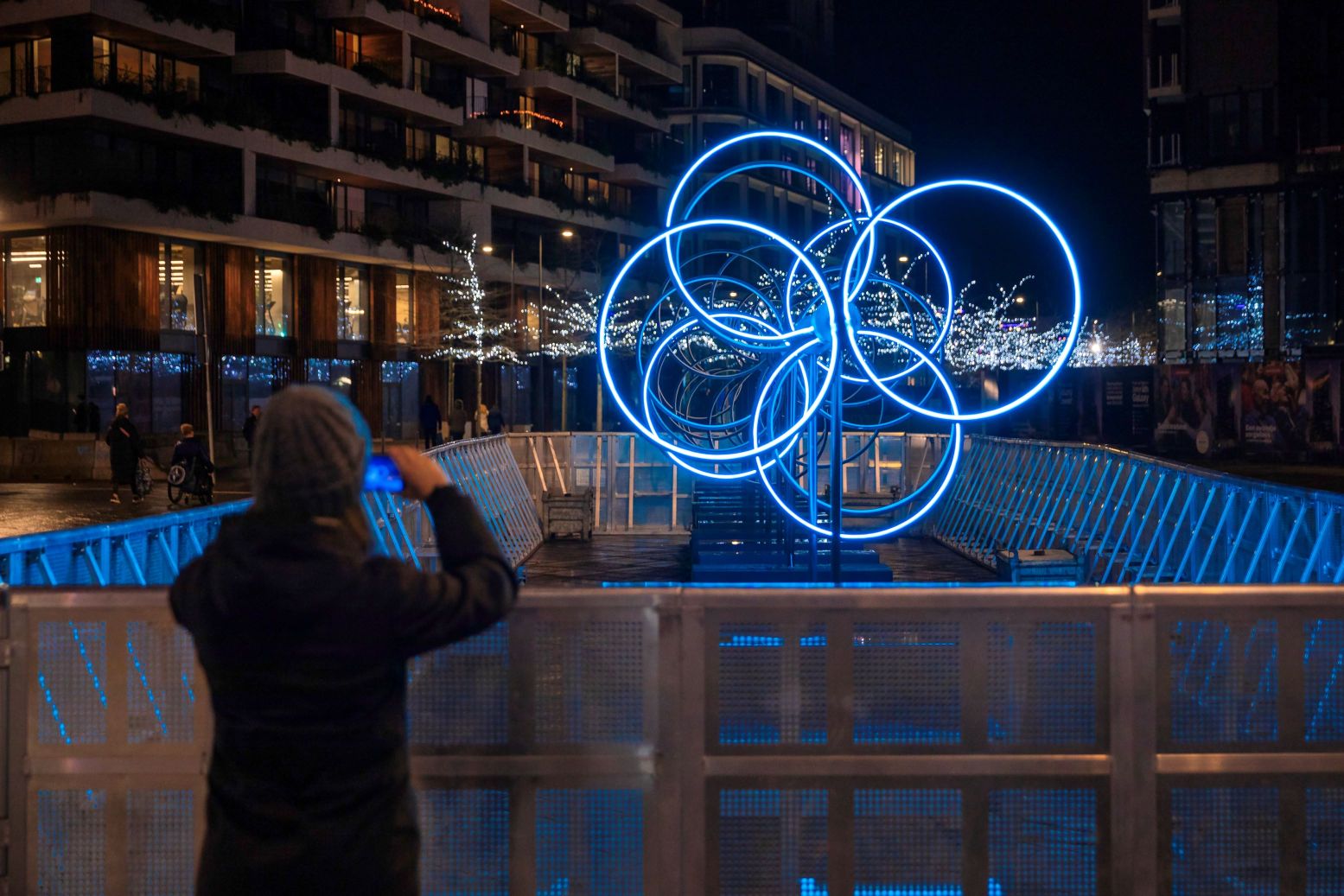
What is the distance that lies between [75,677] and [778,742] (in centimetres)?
229

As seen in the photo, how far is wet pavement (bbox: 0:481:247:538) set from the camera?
22250 mm

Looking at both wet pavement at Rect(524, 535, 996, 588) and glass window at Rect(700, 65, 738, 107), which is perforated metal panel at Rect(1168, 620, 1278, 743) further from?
glass window at Rect(700, 65, 738, 107)

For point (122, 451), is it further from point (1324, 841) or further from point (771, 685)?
point (1324, 841)

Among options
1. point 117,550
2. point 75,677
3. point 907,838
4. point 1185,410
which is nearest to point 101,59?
point 1185,410

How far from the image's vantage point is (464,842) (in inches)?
179

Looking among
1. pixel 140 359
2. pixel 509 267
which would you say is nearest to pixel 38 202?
pixel 140 359

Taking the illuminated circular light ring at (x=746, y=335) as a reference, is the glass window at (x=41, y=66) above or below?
above

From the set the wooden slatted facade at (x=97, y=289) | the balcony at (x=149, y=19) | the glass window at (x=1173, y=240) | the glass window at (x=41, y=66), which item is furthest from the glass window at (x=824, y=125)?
the glass window at (x=41, y=66)

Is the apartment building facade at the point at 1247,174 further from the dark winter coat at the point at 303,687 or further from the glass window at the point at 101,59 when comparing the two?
the dark winter coat at the point at 303,687

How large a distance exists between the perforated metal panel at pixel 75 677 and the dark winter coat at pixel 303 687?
1837 mm

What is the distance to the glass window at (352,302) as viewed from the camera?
50812 millimetres

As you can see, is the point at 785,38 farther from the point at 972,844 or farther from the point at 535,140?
the point at 972,844

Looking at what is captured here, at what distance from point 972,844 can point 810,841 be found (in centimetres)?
52

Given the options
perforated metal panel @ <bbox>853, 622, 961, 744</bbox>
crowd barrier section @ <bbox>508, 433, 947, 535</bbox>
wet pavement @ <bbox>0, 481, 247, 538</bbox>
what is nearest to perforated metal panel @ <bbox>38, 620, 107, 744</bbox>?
perforated metal panel @ <bbox>853, 622, 961, 744</bbox>
